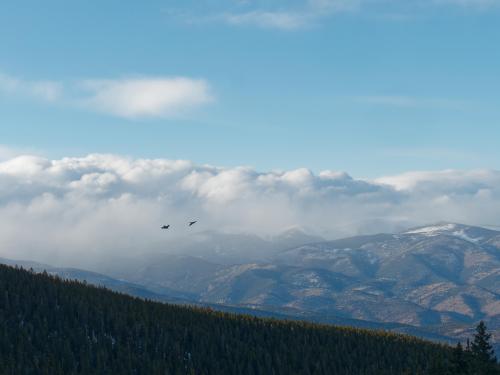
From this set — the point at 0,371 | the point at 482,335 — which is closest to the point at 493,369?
the point at 482,335

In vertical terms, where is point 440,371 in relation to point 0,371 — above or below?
above

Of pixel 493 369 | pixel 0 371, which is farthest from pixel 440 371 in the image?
pixel 0 371

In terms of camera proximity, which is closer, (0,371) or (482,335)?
(482,335)

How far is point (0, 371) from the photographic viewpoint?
19938 cm

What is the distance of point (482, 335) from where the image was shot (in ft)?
430

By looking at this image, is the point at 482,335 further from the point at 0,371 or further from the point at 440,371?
the point at 0,371

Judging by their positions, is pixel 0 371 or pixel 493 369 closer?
pixel 493 369

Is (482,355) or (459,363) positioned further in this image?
(482,355)

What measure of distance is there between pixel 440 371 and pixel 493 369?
424 inches

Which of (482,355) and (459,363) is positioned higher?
(482,355)

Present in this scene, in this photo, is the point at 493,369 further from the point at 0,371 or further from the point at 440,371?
the point at 0,371

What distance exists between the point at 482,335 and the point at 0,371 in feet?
464

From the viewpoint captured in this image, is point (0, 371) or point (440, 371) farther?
point (0, 371)

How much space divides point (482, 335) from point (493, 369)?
6731mm
